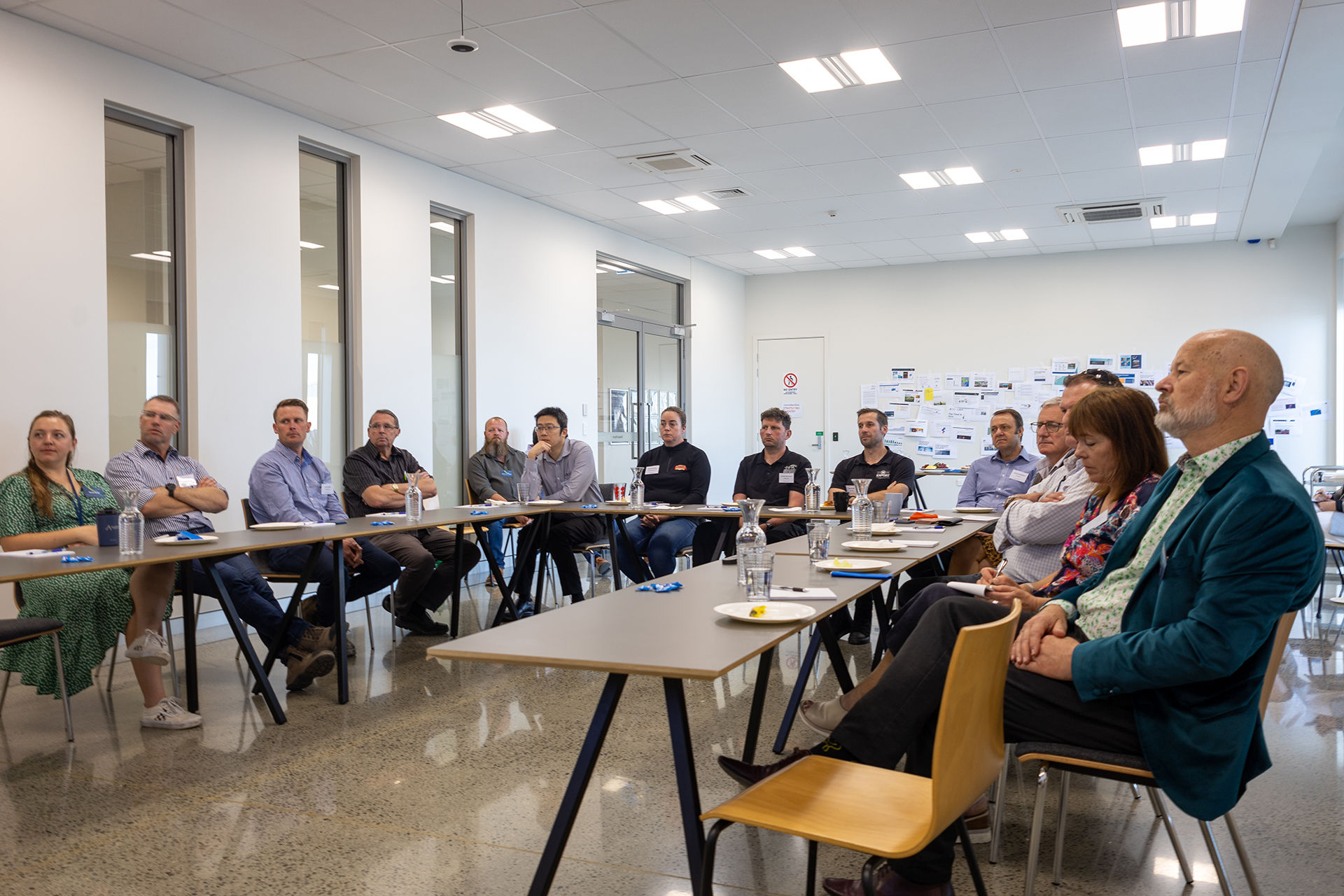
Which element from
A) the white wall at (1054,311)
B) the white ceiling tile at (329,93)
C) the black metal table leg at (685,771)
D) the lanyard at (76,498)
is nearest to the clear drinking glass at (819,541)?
the black metal table leg at (685,771)

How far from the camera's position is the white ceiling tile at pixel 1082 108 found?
5281mm

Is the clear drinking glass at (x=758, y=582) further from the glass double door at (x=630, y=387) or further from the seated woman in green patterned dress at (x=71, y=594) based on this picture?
the glass double door at (x=630, y=387)

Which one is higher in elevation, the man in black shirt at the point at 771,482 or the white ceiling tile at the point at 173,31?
the white ceiling tile at the point at 173,31

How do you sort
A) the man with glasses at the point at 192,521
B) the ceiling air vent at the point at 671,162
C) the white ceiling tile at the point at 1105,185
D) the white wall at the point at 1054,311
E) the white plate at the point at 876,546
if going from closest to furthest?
the white plate at the point at 876,546
the man with glasses at the point at 192,521
the ceiling air vent at the point at 671,162
the white ceiling tile at the point at 1105,185
the white wall at the point at 1054,311

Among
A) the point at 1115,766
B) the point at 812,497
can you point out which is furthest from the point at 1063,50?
the point at 1115,766

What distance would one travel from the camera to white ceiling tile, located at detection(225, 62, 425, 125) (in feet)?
16.6

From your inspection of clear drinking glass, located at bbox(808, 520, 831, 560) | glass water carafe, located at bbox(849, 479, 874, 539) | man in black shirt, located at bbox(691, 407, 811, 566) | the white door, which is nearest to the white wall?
the white door

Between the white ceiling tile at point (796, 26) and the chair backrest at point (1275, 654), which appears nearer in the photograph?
the chair backrest at point (1275, 654)

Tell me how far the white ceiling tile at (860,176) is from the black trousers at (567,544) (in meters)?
3.06

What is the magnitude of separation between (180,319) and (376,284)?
55.1 inches

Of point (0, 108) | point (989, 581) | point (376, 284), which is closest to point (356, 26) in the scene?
point (0, 108)

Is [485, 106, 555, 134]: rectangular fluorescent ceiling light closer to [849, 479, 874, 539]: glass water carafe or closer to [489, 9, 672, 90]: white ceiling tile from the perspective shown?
[489, 9, 672, 90]: white ceiling tile

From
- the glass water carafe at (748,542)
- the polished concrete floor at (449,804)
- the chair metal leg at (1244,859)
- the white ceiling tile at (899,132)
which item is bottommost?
the polished concrete floor at (449,804)

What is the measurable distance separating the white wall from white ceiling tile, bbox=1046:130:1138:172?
3.33 metres
